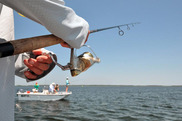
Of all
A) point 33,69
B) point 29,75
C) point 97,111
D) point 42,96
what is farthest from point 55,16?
point 42,96

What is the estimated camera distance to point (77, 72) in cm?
190

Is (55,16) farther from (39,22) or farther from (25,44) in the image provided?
(25,44)

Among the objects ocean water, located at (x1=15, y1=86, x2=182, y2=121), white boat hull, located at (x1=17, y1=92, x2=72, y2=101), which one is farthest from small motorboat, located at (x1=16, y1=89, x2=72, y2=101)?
ocean water, located at (x1=15, y1=86, x2=182, y2=121)

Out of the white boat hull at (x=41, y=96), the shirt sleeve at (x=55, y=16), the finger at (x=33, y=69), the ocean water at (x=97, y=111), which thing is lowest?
the ocean water at (x=97, y=111)

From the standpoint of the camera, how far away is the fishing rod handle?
122cm

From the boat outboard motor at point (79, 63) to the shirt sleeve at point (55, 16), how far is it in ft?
1.13

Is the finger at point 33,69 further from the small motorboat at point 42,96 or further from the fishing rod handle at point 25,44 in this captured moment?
the small motorboat at point 42,96

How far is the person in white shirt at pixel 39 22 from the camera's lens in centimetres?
124

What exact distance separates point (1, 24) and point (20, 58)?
58cm

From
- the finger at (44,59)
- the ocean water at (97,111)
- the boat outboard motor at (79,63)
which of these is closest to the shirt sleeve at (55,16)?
the boat outboard motor at (79,63)

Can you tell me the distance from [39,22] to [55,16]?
19 centimetres

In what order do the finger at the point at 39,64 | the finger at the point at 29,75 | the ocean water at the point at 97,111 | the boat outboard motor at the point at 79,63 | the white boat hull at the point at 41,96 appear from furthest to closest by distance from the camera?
the white boat hull at the point at 41,96 < the ocean water at the point at 97,111 < the finger at the point at 29,75 < the finger at the point at 39,64 < the boat outboard motor at the point at 79,63

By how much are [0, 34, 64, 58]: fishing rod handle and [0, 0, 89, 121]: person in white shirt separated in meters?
0.16

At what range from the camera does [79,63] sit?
1.94 meters
